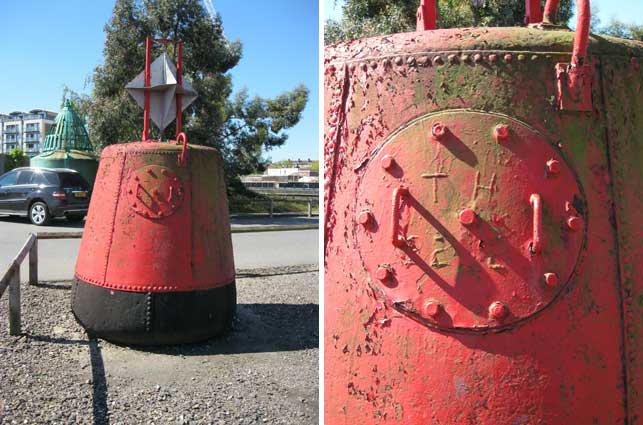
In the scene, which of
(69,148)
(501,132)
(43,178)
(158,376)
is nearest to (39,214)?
(43,178)

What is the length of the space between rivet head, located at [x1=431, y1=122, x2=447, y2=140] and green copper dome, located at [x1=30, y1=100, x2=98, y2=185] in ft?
58.2

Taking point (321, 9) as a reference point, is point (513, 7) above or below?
above

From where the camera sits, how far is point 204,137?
18.3 metres

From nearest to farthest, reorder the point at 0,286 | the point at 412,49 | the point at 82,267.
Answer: the point at 412,49 < the point at 0,286 < the point at 82,267

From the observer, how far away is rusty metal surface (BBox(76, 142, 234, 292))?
5.11 metres

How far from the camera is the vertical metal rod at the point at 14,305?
5484 millimetres

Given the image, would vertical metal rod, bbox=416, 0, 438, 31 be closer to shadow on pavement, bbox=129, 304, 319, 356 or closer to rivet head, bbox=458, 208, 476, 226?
rivet head, bbox=458, 208, 476, 226

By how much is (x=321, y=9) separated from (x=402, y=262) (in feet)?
2.75

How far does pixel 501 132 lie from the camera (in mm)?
1930

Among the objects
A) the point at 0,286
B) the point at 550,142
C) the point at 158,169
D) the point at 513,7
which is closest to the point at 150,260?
the point at 158,169

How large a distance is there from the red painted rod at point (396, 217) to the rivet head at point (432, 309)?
21 centimetres

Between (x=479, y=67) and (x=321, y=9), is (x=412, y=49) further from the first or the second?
(x=321, y=9)

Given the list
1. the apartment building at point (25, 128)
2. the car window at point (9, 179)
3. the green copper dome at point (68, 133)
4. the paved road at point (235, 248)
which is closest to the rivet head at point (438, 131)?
the paved road at point (235, 248)

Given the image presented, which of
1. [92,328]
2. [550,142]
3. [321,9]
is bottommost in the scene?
[92,328]
